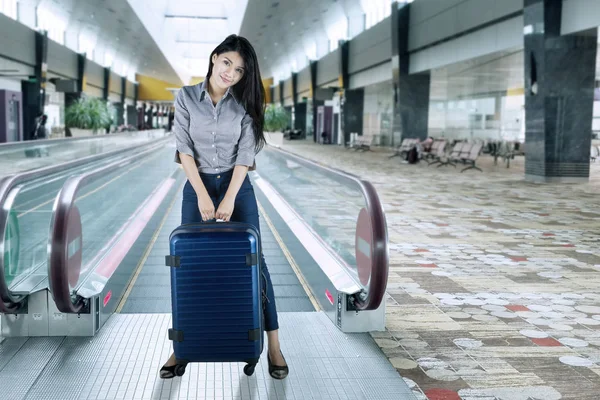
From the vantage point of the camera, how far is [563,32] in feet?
52.2

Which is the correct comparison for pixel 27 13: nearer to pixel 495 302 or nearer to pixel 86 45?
pixel 86 45

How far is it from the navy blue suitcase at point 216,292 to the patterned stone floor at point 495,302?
0.93 metres

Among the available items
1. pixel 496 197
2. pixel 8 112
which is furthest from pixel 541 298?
pixel 8 112

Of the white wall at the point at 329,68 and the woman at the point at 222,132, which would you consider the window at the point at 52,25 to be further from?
the woman at the point at 222,132

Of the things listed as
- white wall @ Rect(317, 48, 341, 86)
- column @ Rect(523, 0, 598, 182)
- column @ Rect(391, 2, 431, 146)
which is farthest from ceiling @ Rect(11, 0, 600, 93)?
column @ Rect(523, 0, 598, 182)

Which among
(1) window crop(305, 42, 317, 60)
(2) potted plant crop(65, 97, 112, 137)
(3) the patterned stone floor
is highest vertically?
(1) window crop(305, 42, 317, 60)

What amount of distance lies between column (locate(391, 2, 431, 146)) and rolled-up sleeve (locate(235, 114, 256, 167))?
78.1ft

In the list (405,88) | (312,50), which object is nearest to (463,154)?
(405,88)

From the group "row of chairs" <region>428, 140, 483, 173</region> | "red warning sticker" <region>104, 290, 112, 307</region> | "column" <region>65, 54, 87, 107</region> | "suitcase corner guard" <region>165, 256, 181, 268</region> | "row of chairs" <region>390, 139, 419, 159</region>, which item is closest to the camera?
"suitcase corner guard" <region>165, 256, 181, 268</region>

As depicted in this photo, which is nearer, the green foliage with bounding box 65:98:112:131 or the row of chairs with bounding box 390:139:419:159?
the row of chairs with bounding box 390:139:419:159

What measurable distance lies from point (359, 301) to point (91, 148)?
53.1ft

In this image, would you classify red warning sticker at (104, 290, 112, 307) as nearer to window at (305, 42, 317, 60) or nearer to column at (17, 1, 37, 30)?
column at (17, 1, 37, 30)

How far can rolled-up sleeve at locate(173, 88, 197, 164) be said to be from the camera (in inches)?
125

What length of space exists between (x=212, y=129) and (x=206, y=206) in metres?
0.37
